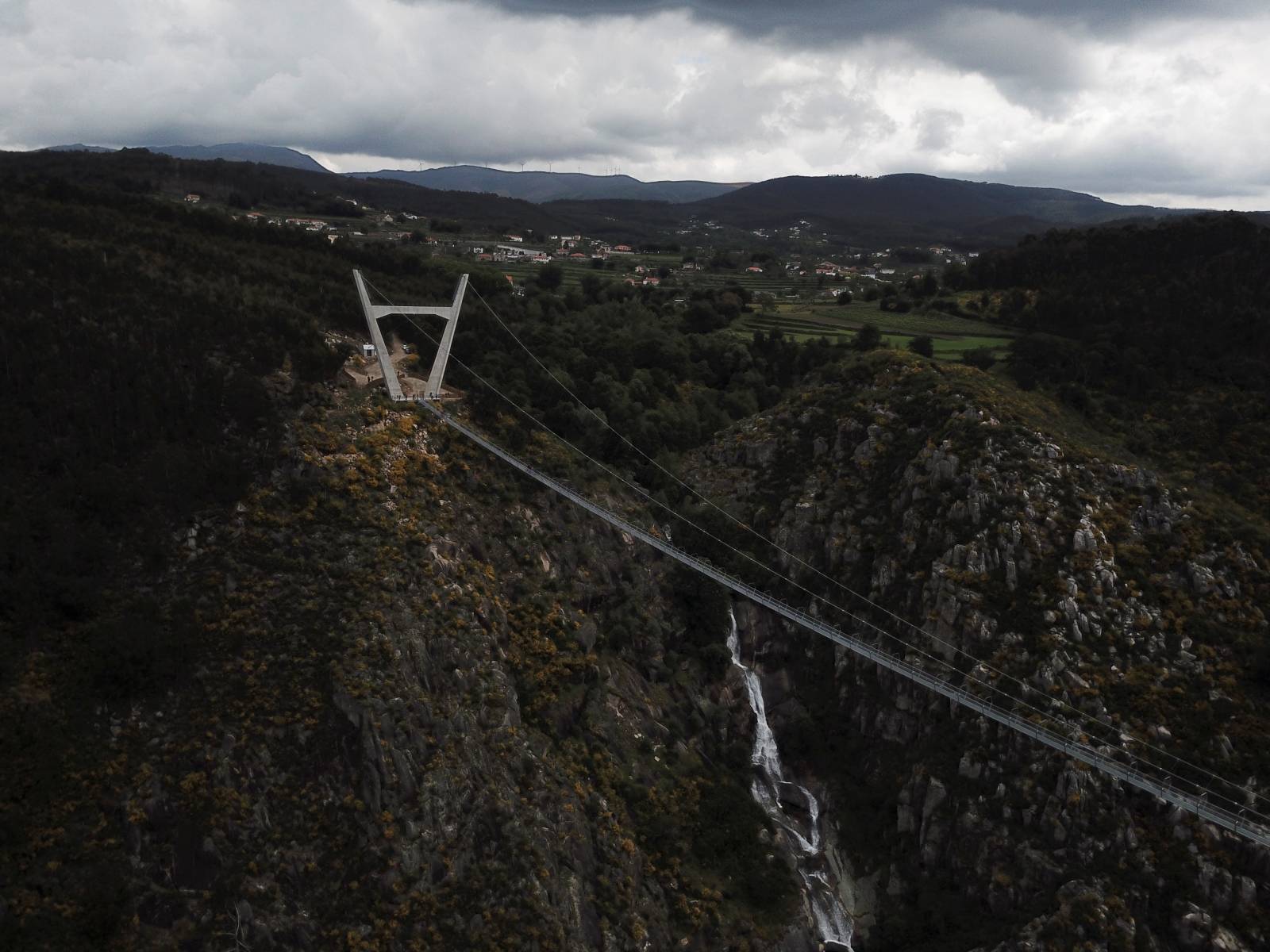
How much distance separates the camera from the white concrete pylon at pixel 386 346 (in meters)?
42.2

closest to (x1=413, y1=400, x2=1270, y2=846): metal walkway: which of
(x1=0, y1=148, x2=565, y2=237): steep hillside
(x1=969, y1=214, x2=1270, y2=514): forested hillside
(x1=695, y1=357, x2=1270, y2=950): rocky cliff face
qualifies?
(x1=695, y1=357, x2=1270, y2=950): rocky cliff face

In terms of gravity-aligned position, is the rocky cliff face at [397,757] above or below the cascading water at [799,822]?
above

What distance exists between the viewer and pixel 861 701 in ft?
129

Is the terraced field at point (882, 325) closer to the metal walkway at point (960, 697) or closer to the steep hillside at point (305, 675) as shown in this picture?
the metal walkway at point (960, 697)

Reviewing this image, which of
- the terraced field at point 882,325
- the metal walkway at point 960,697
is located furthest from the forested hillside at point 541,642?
the terraced field at point 882,325

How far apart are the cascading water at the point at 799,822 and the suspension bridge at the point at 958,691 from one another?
5.74 m

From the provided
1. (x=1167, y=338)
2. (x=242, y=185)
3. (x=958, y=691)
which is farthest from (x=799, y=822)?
(x=242, y=185)

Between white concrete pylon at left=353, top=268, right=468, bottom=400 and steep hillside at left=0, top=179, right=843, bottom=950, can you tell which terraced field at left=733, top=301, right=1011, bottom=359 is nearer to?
steep hillside at left=0, top=179, right=843, bottom=950

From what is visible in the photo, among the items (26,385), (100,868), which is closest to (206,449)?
(26,385)

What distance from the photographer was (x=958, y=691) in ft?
110

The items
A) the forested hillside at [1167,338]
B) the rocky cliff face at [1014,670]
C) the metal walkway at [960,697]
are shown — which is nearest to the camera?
the metal walkway at [960,697]

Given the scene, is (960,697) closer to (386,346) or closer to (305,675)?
(305,675)

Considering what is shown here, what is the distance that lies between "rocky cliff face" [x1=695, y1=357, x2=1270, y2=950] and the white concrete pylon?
720 inches

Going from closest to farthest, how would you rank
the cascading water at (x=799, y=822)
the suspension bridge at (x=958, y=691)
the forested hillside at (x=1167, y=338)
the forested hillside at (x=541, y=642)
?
the forested hillside at (x=541, y=642), the suspension bridge at (x=958, y=691), the cascading water at (x=799, y=822), the forested hillside at (x=1167, y=338)
